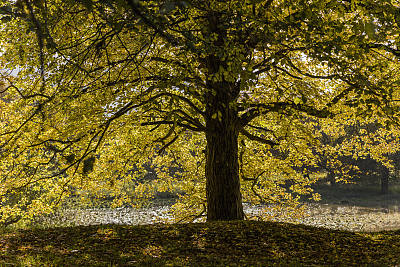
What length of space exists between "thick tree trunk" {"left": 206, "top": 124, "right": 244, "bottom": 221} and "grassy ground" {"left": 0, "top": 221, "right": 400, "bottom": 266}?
122cm

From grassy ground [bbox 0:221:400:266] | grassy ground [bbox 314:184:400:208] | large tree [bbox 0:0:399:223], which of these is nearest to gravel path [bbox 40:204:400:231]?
grassy ground [bbox 314:184:400:208]

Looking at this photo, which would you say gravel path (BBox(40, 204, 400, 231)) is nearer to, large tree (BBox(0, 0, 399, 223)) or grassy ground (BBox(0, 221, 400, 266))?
large tree (BBox(0, 0, 399, 223))

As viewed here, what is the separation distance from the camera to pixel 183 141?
1318 centimetres

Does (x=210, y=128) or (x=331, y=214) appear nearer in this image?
(x=210, y=128)

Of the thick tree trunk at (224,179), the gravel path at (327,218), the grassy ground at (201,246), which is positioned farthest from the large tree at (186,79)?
the gravel path at (327,218)

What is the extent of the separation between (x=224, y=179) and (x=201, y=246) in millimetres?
2832

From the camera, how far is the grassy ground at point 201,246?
15.0 ft

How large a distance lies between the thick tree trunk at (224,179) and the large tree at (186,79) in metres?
0.03

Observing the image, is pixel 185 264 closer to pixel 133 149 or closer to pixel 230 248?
pixel 230 248

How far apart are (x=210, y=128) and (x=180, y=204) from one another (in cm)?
580

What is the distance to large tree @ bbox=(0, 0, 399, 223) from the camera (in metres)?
4.95

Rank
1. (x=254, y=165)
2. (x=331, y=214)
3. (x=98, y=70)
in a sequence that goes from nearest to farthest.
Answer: (x=98, y=70)
(x=254, y=165)
(x=331, y=214)

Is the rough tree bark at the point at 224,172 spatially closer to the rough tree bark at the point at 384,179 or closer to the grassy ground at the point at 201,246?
the grassy ground at the point at 201,246

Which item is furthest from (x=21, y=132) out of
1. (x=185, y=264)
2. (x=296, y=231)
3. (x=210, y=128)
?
(x=296, y=231)
